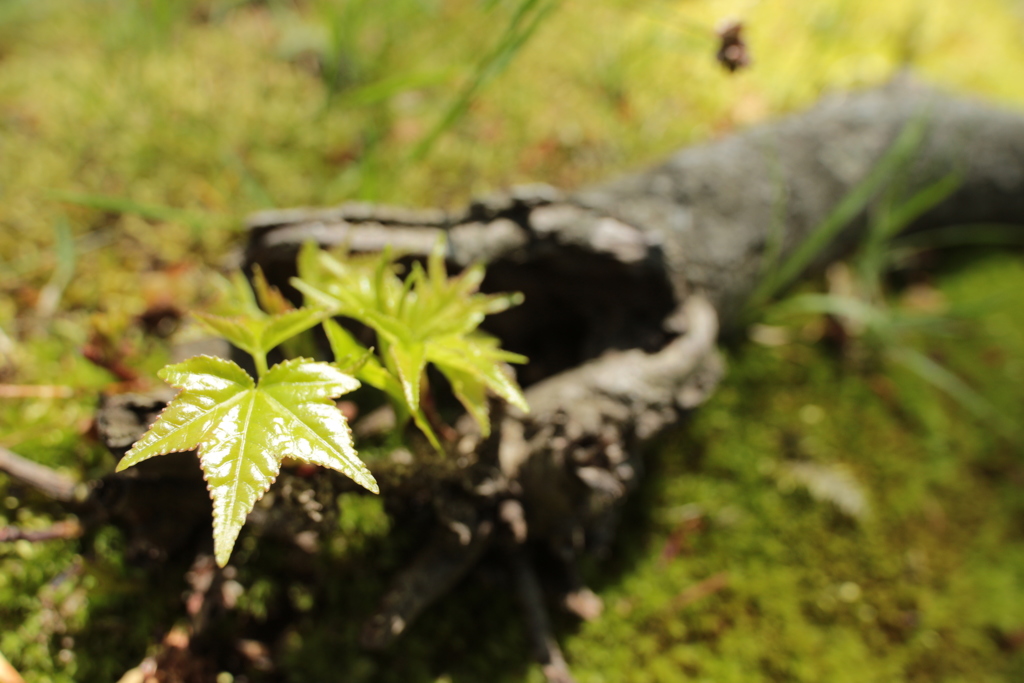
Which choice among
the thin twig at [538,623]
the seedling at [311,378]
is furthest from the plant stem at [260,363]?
the thin twig at [538,623]

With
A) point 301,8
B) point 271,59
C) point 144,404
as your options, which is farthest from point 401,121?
point 144,404

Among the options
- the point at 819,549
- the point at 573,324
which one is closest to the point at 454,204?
the point at 573,324

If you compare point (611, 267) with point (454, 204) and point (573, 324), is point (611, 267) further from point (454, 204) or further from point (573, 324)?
point (454, 204)

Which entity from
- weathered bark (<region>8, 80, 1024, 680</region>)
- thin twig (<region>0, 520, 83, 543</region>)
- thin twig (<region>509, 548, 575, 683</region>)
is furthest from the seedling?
thin twig (<region>0, 520, 83, 543</region>)

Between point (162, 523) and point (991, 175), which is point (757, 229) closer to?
point (991, 175)

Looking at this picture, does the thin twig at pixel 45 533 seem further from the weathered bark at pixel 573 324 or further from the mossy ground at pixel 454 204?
the weathered bark at pixel 573 324

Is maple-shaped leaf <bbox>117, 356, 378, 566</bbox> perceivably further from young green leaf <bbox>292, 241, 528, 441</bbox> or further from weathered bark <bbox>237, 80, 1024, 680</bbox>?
weathered bark <bbox>237, 80, 1024, 680</bbox>
